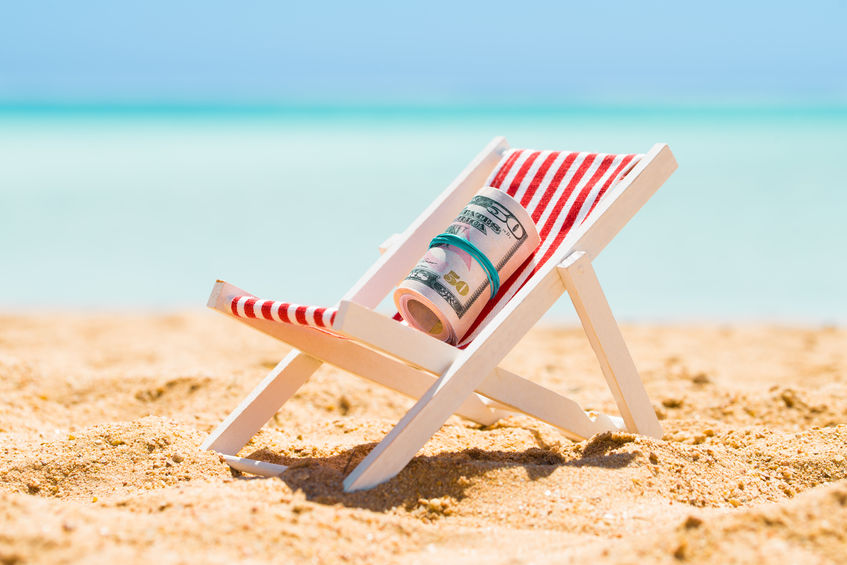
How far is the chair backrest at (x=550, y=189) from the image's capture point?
2.88 meters

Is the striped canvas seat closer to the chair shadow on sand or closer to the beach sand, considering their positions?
the chair shadow on sand

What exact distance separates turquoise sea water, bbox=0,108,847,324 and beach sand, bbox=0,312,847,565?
2.42 m

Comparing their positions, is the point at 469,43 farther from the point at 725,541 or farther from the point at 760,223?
the point at 725,541

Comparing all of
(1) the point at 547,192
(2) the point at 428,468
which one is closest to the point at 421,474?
(2) the point at 428,468

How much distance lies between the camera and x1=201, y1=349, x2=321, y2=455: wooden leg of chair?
9.50ft

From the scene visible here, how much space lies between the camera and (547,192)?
312 centimetres

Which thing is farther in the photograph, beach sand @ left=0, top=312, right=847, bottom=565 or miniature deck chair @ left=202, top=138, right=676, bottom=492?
miniature deck chair @ left=202, top=138, right=676, bottom=492

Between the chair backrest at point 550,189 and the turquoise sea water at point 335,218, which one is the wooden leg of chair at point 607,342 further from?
the turquoise sea water at point 335,218

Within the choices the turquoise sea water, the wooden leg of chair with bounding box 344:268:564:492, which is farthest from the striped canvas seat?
the turquoise sea water

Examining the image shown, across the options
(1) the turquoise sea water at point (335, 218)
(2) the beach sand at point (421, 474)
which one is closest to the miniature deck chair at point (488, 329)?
(2) the beach sand at point (421, 474)

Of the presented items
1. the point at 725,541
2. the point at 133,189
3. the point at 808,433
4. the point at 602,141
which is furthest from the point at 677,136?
the point at 725,541

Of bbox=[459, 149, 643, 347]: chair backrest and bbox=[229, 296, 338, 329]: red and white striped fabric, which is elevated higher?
bbox=[459, 149, 643, 347]: chair backrest

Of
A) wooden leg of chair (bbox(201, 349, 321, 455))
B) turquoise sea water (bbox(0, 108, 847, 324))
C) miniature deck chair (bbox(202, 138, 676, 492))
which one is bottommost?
wooden leg of chair (bbox(201, 349, 321, 455))

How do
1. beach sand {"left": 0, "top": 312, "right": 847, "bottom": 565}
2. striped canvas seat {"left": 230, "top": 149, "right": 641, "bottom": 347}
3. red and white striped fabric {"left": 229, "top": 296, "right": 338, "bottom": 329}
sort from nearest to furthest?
beach sand {"left": 0, "top": 312, "right": 847, "bottom": 565}
red and white striped fabric {"left": 229, "top": 296, "right": 338, "bottom": 329}
striped canvas seat {"left": 230, "top": 149, "right": 641, "bottom": 347}
